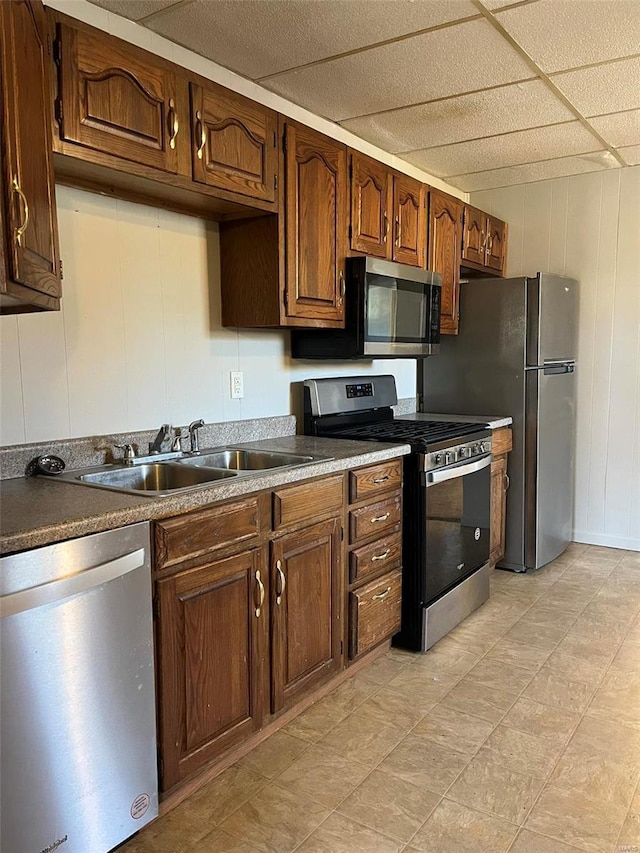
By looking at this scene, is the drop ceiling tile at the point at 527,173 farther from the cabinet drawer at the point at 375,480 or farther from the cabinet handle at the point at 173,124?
the cabinet handle at the point at 173,124

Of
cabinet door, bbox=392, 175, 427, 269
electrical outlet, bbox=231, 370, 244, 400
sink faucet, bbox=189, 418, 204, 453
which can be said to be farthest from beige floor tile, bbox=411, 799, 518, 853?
cabinet door, bbox=392, 175, 427, 269

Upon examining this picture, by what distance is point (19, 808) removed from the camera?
53.4 inches

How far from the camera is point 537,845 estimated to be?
1661 mm

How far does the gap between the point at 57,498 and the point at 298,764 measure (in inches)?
43.7

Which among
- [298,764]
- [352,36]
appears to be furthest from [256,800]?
[352,36]

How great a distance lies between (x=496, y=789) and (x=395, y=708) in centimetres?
51

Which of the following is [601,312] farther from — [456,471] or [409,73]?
[409,73]

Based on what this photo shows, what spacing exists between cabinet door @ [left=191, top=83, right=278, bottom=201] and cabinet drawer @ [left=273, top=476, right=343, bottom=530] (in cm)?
105

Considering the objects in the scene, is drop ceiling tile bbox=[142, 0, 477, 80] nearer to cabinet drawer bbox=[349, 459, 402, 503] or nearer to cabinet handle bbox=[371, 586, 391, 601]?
cabinet drawer bbox=[349, 459, 402, 503]

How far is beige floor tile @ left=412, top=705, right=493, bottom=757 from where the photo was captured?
2109mm

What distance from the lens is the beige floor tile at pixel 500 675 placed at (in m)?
2.48

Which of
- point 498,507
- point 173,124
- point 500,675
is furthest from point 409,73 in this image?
point 500,675

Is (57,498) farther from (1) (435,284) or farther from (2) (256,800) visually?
(1) (435,284)

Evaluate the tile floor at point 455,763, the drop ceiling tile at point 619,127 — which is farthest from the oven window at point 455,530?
the drop ceiling tile at point 619,127
